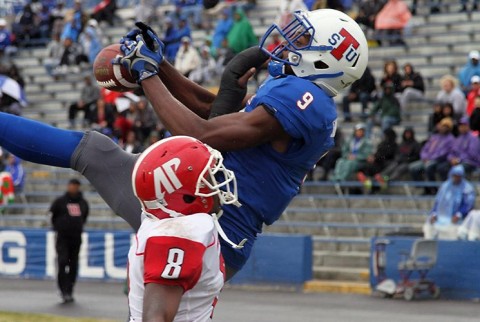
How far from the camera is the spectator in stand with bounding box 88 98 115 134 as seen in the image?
749 inches

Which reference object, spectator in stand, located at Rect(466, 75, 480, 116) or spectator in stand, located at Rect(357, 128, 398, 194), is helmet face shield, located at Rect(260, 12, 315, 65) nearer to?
spectator in stand, located at Rect(466, 75, 480, 116)

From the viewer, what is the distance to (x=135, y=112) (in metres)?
18.8

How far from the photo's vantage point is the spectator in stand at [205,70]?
19.0 metres

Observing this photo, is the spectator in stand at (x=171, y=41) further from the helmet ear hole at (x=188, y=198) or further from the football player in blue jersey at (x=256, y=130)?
the helmet ear hole at (x=188, y=198)

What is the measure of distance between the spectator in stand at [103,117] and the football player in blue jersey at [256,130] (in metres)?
14.1

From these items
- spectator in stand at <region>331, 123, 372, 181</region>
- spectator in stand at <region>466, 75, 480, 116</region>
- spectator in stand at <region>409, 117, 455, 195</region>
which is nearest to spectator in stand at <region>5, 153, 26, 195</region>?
spectator in stand at <region>331, 123, 372, 181</region>

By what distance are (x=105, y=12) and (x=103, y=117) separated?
506cm

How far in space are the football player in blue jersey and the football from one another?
0.06 metres

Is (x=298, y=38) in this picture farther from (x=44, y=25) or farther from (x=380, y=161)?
(x=44, y=25)

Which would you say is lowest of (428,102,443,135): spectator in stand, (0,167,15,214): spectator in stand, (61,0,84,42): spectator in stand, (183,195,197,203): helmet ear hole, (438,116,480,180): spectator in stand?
(0,167,15,214): spectator in stand

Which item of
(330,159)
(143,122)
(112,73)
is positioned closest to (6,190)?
(143,122)

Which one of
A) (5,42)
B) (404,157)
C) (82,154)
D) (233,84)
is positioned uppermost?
(5,42)

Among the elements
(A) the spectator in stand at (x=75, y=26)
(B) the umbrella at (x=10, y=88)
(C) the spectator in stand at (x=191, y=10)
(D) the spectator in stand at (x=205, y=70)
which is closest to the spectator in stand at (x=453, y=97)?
(D) the spectator in stand at (x=205, y=70)

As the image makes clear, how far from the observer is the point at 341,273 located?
1529cm
